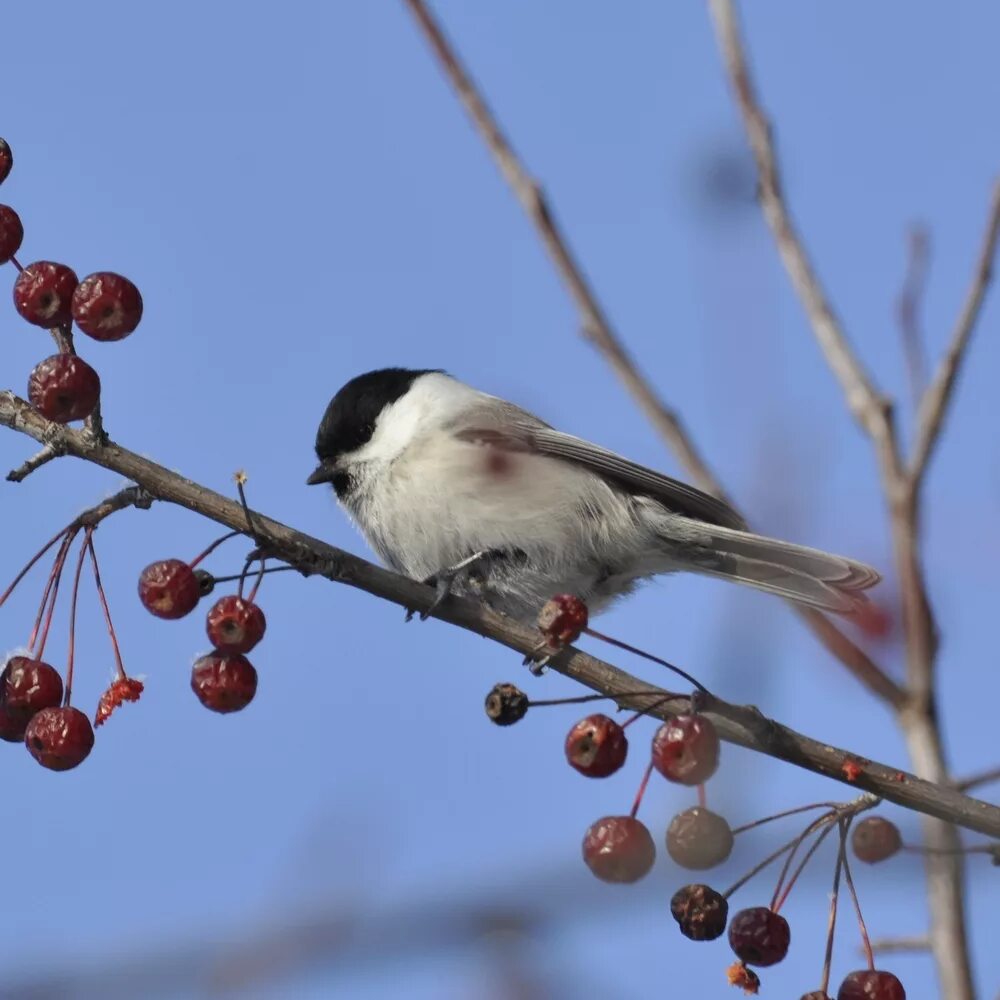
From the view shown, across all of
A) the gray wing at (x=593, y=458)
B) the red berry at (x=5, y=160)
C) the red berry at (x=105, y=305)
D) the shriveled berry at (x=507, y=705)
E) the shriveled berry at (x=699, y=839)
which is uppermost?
the gray wing at (x=593, y=458)

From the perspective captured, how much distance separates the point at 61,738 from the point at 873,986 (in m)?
1.13

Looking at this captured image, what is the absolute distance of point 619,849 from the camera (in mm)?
1773

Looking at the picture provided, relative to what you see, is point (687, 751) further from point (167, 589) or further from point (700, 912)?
point (167, 589)

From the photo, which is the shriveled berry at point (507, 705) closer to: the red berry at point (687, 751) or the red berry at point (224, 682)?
the red berry at point (687, 751)

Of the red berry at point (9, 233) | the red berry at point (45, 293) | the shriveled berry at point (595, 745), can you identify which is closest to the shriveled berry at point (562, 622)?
the shriveled berry at point (595, 745)

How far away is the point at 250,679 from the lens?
1.91m

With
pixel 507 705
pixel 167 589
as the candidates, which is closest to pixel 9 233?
pixel 167 589

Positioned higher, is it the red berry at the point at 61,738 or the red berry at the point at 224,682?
the red berry at the point at 224,682

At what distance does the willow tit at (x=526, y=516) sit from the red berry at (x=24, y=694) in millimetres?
1541

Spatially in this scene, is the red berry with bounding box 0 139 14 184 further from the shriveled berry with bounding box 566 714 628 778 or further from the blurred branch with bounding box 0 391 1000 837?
the shriveled berry with bounding box 566 714 628 778

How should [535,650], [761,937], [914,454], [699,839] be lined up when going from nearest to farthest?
[699,839], [761,937], [535,650], [914,454]

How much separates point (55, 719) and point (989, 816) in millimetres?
1246

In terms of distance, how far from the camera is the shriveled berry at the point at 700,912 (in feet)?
5.73

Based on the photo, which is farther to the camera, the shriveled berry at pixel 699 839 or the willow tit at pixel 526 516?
the willow tit at pixel 526 516
